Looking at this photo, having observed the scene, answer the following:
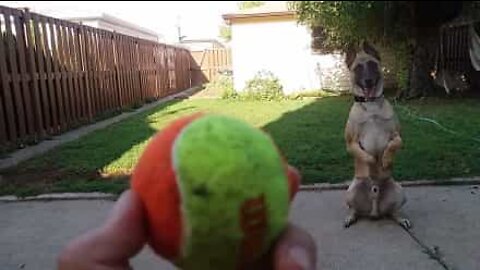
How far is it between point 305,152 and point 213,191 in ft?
19.5

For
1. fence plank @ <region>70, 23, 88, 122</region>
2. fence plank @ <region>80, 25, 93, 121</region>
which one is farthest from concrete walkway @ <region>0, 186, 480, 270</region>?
fence plank @ <region>80, 25, 93, 121</region>

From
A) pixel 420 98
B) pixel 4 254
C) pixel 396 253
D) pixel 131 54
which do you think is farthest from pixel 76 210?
pixel 131 54

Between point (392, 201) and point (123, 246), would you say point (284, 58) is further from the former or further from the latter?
point (123, 246)

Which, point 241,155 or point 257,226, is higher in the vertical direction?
Result: point 241,155

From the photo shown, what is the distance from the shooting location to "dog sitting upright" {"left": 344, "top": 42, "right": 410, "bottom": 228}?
3.91m

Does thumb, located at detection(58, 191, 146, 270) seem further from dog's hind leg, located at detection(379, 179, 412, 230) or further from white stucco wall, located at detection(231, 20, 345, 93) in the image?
white stucco wall, located at detection(231, 20, 345, 93)

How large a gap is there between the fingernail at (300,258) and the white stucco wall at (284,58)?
16.5 m

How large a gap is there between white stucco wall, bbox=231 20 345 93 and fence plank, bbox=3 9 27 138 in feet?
32.8

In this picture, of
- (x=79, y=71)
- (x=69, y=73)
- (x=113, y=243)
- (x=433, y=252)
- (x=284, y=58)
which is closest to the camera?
(x=113, y=243)

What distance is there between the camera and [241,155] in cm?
128

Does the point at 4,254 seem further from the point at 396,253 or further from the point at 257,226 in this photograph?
the point at 257,226

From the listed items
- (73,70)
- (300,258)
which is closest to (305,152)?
(300,258)

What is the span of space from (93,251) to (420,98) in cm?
1324

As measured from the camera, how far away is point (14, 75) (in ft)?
28.5
